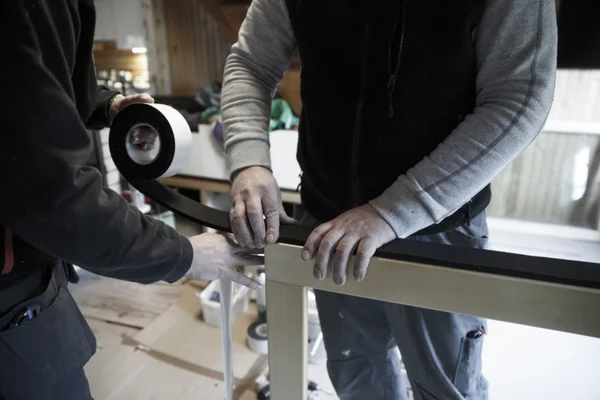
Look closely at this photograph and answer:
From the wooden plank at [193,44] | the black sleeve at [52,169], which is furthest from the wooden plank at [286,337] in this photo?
the wooden plank at [193,44]

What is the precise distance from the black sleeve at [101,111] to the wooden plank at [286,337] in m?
0.47

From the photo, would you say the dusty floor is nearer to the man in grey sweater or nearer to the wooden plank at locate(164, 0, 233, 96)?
the man in grey sweater

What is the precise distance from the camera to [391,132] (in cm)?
69

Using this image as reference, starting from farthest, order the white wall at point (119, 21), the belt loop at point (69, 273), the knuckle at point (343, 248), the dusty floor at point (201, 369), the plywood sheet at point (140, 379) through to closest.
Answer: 1. the white wall at point (119, 21)
2. the plywood sheet at point (140, 379)
3. the dusty floor at point (201, 369)
4. the belt loop at point (69, 273)
5. the knuckle at point (343, 248)

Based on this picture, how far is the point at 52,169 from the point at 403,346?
0.60 metres

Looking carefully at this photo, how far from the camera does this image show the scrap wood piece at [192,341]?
1555 mm

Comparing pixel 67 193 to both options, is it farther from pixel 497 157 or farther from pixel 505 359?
pixel 505 359

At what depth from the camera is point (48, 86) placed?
49 cm

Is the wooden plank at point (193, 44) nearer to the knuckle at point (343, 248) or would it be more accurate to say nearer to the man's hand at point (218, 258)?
the man's hand at point (218, 258)

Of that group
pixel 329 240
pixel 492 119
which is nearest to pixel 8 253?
pixel 329 240

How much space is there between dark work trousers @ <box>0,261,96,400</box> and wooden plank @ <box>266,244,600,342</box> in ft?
1.24

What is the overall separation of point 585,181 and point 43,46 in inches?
81.5

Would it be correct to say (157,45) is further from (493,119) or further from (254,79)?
(493,119)

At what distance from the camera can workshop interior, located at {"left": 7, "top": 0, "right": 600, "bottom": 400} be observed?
0.85 m
